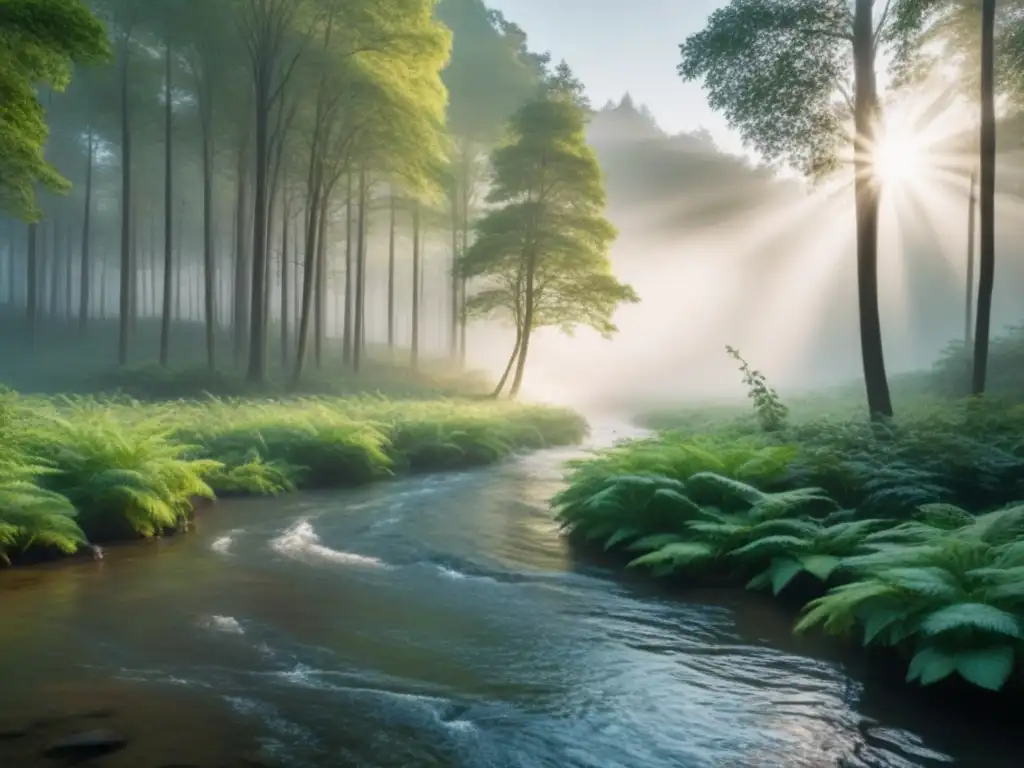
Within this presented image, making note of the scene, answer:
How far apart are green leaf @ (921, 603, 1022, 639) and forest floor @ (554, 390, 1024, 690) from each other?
0.5 inches

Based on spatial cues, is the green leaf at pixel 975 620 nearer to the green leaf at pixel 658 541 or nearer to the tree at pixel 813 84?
the green leaf at pixel 658 541

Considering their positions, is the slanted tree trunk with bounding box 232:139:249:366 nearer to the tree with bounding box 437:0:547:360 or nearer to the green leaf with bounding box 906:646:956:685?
the tree with bounding box 437:0:547:360

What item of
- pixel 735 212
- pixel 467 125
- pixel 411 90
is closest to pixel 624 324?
pixel 735 212

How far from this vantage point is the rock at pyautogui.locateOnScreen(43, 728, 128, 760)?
4.07m

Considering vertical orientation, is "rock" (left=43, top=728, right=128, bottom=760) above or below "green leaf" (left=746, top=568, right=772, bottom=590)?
below

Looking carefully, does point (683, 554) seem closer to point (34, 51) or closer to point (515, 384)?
point (34, 51)

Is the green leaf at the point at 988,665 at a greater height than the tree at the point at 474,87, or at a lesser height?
lesser

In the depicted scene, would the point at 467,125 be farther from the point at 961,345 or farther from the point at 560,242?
the point at 961,345

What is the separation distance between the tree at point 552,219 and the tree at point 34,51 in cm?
1806

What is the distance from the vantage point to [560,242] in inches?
988

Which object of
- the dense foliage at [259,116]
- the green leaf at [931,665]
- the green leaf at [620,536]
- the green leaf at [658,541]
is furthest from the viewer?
the dense foliage at [259,116]

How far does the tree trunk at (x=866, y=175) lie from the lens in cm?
1294

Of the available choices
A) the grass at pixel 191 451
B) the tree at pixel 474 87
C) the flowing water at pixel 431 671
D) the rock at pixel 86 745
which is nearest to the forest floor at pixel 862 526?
the flowing water at pixel 431 671

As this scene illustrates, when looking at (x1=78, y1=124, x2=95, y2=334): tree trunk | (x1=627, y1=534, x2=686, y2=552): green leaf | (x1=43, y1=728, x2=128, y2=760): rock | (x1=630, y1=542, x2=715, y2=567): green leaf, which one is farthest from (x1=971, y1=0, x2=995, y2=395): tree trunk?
(x1=78, y1=124, x2=95, y2=334): tree trunk
